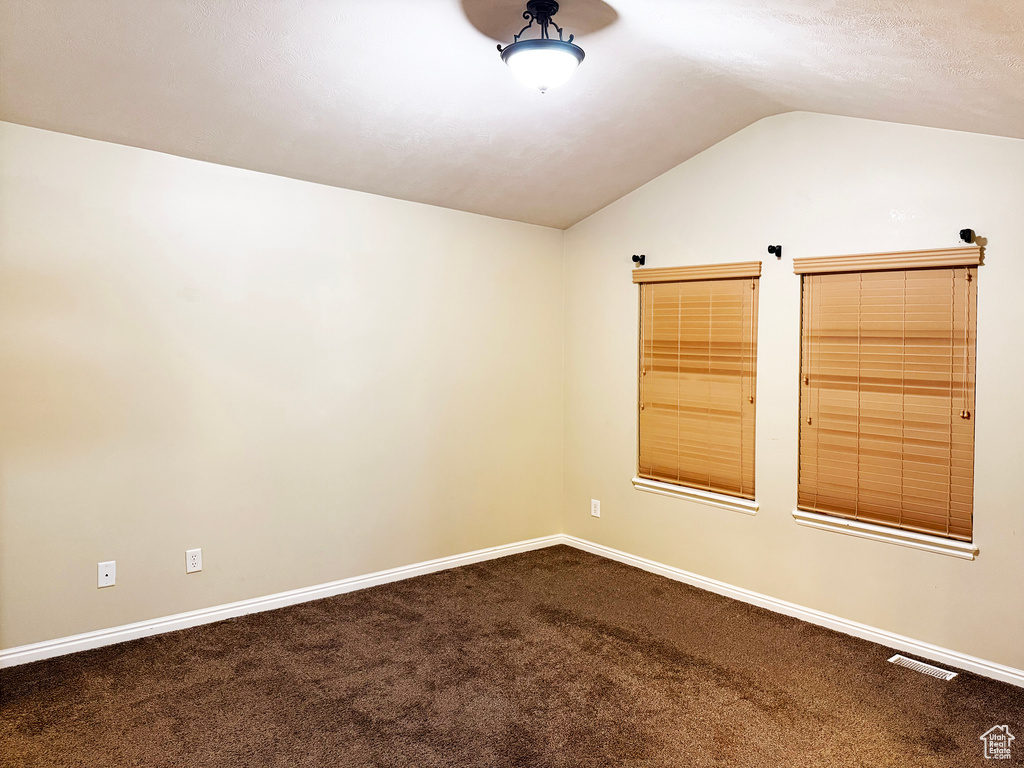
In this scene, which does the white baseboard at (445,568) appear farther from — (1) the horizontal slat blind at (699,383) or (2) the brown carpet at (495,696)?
(1) the horizontal slat blind at (699,383)

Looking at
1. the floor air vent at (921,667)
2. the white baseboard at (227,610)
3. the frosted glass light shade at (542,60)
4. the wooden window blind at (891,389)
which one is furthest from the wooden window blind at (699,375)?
the frosted glass light shade at (542,60)

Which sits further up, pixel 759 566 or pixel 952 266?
pixel 952 266

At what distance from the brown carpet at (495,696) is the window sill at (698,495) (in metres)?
0.56

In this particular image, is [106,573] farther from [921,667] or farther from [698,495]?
[921,667]

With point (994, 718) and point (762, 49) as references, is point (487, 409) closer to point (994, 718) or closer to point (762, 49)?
point (762, 49)

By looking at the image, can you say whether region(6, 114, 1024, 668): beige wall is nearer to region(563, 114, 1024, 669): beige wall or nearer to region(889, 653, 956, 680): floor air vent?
region(563, 114, 1024, 669): beige wall

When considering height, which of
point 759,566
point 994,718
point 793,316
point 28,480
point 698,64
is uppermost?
point 698,64

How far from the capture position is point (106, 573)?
3.12 metres

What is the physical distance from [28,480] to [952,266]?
4.19 meters

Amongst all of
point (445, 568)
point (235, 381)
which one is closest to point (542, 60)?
point (235, 381)

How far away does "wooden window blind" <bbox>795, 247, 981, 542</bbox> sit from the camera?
Result: 119 inches

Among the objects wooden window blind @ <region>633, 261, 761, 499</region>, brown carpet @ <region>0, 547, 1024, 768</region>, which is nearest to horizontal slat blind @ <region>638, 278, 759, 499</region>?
wooden window blind @ <region>633, 261, 761, 499</region>

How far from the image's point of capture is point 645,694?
110 inches

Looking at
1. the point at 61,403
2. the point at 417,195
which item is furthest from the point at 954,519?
the point at 61,403
